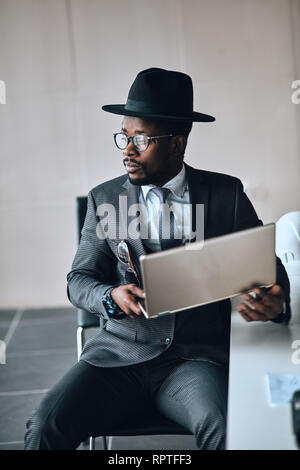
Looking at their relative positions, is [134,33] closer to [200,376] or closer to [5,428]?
[5,428]

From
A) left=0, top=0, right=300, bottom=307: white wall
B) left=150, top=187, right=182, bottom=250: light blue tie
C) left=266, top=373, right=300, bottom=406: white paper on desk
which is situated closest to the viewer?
left=266, top=373, right=300, bottom=406: white paper on desk

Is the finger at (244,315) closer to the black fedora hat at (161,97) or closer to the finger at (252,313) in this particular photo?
the finger at (252,313)

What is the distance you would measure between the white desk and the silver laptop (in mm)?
176

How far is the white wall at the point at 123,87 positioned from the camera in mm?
4648

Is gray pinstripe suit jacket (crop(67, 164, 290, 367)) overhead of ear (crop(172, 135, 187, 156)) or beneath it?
beneath

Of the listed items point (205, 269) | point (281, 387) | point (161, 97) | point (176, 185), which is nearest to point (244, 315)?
point (205, 269)

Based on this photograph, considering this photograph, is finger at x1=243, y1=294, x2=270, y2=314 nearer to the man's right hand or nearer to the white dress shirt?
the man's right hand

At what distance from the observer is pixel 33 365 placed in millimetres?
3895

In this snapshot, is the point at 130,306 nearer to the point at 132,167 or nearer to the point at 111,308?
the point at 111,308

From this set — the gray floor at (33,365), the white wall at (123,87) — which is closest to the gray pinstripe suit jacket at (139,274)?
the gray floor at (33,365)

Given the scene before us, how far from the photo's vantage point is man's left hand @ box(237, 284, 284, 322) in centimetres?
179

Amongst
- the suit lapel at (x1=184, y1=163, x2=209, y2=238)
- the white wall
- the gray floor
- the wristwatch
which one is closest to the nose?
the suit lapel at (x1=184, y1=163, x2=209, y2=238)

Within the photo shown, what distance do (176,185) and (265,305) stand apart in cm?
69
